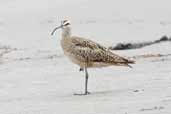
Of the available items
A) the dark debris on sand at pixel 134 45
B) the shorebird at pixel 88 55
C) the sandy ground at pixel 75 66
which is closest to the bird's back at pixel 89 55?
the shorebird at pixel 88 55

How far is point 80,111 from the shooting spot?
11203 mm

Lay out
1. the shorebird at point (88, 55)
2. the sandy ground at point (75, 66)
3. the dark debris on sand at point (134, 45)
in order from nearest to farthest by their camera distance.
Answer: the sandy ground at point (75, 66) → the shorebird at point (88, 55) → the dark debris on sand at point (134, 45)

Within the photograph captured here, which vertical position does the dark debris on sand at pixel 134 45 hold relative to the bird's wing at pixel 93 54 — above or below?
above

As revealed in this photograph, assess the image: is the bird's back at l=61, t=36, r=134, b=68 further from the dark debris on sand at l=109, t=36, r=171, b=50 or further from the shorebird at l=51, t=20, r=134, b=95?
the dark debris on sand at l=109, t=36, r=171, b=50

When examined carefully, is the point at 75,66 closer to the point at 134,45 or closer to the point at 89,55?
the point at 134,45

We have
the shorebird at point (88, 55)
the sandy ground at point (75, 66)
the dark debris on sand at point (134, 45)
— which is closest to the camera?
the sandy ground at point (75, 66)

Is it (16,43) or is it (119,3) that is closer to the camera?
(16,43)

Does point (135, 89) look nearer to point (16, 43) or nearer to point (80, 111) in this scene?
A: point (80, 111)

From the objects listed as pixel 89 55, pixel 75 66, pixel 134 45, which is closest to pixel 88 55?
pixel 89 55

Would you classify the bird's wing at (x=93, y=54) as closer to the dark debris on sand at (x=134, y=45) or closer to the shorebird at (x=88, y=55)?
the shorebird at (x=88, y=55)

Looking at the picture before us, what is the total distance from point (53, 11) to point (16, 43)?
3.29 m

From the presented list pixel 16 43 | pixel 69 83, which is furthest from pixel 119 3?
pixel 69 83

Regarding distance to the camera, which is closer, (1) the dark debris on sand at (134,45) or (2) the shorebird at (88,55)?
(2) the shorebird at (88,55)

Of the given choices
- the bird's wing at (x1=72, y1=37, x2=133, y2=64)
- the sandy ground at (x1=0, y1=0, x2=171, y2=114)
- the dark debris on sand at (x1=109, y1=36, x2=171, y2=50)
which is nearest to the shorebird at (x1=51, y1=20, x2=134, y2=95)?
the bird's wing at (x1=72, y1=37, x2=133, y2=64)
